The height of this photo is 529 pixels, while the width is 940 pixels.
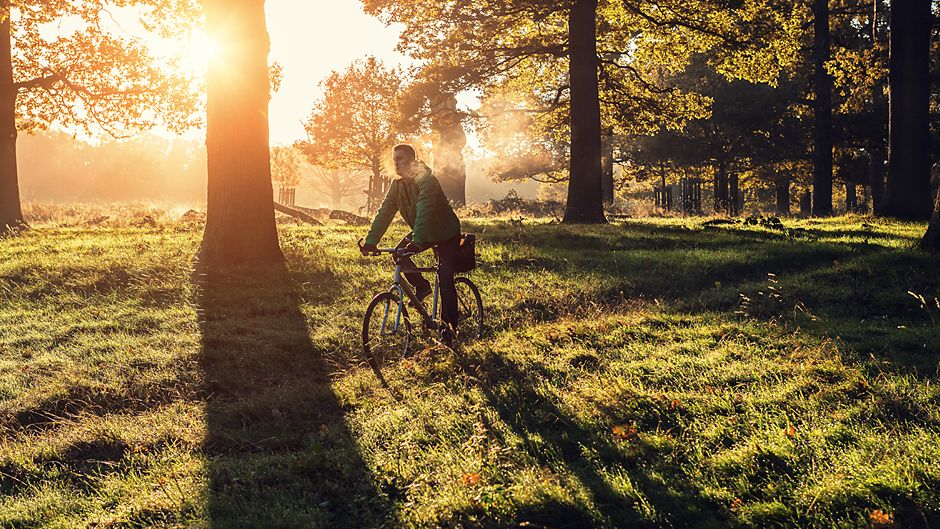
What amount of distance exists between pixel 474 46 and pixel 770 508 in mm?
17889

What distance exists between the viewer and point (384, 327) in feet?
24.0

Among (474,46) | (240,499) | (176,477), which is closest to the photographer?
(240,499)

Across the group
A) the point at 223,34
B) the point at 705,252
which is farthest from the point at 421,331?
the point at 223,34

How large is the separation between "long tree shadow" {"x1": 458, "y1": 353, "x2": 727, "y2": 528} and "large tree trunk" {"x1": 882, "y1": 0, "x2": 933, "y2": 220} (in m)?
14.2

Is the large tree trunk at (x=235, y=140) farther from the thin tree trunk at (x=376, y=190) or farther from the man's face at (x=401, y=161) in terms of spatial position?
the thin tree trunk at (x=376, y=190)

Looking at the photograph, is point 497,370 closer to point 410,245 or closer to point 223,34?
point 410,245

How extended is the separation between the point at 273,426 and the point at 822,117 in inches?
985

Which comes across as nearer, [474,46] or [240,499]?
[240,499]

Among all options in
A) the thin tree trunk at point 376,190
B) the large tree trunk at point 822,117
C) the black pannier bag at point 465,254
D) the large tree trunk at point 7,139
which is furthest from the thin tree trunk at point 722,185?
the large tree trunk at point 7,139

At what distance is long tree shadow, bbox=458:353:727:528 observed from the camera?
144 inches

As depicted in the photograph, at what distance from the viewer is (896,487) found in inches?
139

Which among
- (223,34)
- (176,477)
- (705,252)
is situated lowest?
(176,477)

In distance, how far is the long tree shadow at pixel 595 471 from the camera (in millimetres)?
3664

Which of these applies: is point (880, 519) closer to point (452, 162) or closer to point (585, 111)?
point (585, 111)
